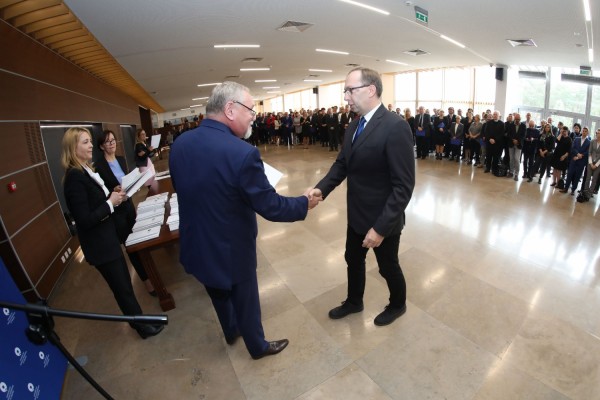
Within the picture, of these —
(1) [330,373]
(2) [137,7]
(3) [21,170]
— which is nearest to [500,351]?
(1) [330,373]

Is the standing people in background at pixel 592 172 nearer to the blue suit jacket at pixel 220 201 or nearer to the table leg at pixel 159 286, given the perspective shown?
the blue suit jacket at pixel 220 201

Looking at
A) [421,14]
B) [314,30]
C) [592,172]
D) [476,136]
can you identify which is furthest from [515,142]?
[314,30]

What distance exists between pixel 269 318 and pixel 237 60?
832cm

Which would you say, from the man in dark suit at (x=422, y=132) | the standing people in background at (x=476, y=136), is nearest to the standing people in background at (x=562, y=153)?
the standing people in background at (x=476, y=136)

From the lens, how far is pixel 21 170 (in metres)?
3.09

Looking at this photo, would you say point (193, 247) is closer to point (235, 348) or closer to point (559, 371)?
point (235, 348)

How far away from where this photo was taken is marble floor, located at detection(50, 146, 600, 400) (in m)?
1.75

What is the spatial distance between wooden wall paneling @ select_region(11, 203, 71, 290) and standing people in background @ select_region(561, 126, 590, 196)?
8.17 m

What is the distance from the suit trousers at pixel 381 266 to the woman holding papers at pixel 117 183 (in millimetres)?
1958

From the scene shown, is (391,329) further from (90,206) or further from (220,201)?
(90,206)

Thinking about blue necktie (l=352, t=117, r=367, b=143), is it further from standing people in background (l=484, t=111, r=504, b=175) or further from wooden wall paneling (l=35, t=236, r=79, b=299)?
standing people in background (l=484, t=111, r=504, b=175)

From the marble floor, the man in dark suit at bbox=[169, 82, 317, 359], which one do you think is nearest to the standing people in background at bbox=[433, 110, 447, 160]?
the marble floor

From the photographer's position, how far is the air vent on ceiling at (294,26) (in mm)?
5539

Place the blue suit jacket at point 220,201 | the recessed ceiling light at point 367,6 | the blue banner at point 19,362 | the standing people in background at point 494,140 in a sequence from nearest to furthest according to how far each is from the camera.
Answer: the blue banner at point 19,362
the blue suit jacket at point 220,201
the recessed ceiling light at point 367,6
the standing people in background at point 494,140
